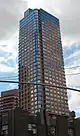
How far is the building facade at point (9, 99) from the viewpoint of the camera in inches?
6924

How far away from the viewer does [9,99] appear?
184500 millimetres

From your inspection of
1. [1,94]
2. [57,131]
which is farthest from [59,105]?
[57,131]

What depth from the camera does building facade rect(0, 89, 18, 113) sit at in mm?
175875

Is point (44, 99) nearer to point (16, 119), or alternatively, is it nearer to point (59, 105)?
point (59, 105)

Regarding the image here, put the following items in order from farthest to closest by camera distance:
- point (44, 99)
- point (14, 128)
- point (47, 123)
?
point (44, 99) → point (47, 123) → point (14, 128)

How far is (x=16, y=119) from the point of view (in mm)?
57969

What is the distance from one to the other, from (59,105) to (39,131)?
417 feet

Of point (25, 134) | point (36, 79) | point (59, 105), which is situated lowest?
point (25, 134)

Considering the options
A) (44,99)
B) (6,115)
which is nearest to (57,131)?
(6,115)

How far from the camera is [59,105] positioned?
611ft

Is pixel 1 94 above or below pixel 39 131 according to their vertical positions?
above

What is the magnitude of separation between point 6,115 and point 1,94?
131 meters

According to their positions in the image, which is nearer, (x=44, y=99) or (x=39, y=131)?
(x=39, y=131)

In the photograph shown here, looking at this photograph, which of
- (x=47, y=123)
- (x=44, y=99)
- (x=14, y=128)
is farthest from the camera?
(x=44, y=99)
